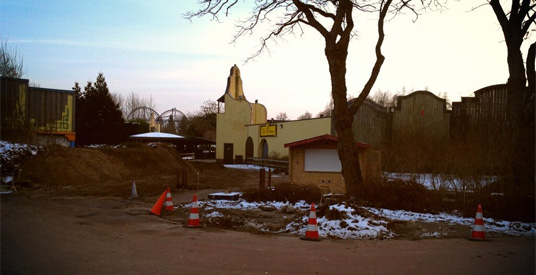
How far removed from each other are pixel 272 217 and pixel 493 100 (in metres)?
24.8

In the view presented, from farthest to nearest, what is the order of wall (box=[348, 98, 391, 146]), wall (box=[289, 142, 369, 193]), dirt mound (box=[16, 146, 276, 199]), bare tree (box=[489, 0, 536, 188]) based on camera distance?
wall (box=[348, 98, 391, 146]) → dirt mound (box=[16, 146, 276, 199]) → wall (box=[289, 142, 369, 193]) → bare tree (box=[489, 0, 536, 188])

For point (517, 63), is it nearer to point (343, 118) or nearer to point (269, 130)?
point (343, 118)

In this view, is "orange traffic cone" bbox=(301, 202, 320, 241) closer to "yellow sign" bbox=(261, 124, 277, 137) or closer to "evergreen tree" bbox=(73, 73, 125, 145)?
"yellow sign" bbox=(261, 124, 277, 137)

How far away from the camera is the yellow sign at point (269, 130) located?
44.2 m

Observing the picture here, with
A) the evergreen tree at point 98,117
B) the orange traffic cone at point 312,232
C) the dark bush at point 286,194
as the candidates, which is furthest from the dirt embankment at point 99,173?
the evergreen tree at point 98,117

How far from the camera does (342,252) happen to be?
9016mm

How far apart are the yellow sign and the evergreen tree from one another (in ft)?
53.4

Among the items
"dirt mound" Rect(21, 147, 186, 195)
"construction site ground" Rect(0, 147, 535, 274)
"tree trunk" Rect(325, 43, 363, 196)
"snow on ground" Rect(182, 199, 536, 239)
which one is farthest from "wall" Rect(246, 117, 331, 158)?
"construction site ground" Rect(0, 147, 535, 274)

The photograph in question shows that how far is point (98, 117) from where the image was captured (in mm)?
49562

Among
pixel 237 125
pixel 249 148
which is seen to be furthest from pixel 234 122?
pixel 249 148

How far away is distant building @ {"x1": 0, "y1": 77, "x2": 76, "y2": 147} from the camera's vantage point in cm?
2640

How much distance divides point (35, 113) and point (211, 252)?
2820cm

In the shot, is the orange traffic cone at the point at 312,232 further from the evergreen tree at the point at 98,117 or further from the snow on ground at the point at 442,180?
the evergreen tree at the point at 98,117

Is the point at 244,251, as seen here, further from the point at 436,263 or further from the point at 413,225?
the point at 413,225
